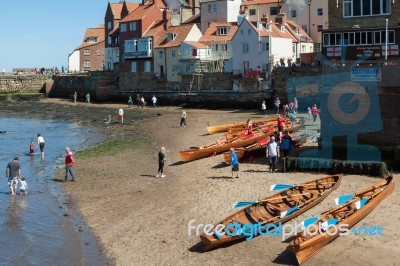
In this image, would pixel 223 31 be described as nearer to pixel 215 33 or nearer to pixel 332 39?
A: pixel 215 33

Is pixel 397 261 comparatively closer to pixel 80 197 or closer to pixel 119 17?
pixel 80 197

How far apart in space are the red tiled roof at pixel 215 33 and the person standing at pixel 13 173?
147 ft

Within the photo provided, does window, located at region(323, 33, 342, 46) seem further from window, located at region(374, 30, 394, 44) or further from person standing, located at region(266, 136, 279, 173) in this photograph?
person standing, located at region(266, 136, 279, 173)

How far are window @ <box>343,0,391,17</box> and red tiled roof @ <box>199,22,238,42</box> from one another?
36152 mm

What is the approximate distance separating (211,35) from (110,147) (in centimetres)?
3382

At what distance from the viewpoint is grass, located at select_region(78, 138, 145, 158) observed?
3684cm

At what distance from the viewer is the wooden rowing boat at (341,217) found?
15539mm

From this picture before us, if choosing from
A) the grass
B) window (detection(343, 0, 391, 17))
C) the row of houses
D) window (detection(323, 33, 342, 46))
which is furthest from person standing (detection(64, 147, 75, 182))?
the row of houses

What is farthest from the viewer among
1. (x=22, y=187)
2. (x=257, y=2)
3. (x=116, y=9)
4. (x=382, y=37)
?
(x=116, y=9)

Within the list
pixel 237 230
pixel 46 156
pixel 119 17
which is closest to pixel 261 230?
pixel 237 230

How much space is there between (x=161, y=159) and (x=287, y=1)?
52.2 meters

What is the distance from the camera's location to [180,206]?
22.6m

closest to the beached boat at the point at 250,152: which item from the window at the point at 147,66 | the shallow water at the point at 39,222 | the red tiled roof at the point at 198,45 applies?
the shallow water at the point at 39,222

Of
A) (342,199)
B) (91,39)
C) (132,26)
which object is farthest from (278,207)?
(91,39)
